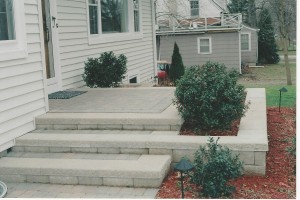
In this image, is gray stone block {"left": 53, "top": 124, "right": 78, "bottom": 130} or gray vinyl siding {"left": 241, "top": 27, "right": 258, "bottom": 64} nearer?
gray stone block {"left": 53, "top": 124, "right": 78, "bottom": 130}

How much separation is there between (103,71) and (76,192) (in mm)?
5536

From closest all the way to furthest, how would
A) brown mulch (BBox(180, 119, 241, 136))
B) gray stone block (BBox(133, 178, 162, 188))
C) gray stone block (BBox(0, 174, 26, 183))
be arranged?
gray stone block (BBox(133, 178, 162, 188)), gray stone block (BBox(0, 174, 26, 183)), brown mulch (BBox(180, 119, 241, 136))

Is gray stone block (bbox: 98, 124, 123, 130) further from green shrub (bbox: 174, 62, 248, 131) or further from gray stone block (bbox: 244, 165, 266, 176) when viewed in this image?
gray stone block (bbox: 244, 165, 266, 176)

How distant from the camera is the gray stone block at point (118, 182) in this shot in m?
5.07

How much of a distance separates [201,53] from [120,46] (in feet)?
50.3

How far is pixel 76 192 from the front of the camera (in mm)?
5020

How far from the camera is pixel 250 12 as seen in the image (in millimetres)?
38656

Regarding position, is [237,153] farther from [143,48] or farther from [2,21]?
[143,48]

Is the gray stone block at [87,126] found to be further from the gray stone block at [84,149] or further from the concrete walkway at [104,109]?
the gray stone block at [84,149]

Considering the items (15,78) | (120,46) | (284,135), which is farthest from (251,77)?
(15,78)

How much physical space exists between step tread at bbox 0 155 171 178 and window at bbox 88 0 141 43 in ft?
19.4

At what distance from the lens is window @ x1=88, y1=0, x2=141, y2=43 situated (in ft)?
37.3

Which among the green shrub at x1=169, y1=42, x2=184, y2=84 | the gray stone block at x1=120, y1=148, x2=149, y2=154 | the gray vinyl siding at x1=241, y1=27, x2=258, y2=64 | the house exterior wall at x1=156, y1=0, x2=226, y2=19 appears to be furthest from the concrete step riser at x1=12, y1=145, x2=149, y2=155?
the gray vinyl siding at x1=241, y1=27, x2=258, y2=64

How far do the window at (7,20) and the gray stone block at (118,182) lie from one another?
8.89 ft
